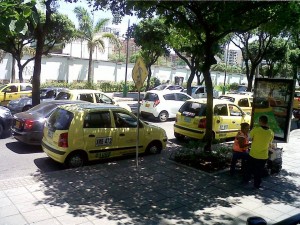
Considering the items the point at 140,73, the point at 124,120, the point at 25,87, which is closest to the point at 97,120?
the point at 124,120

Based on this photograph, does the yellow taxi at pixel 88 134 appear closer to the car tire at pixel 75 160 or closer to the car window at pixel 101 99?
the car tire at pixel 75 160

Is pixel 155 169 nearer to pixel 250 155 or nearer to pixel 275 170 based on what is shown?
pixel 250 155

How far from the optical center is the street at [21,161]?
309 inches

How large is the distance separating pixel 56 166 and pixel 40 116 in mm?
2078

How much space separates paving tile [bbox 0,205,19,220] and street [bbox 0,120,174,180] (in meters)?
1.92

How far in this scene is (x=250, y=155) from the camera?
7.20 m

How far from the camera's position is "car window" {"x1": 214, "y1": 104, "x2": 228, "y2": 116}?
38.5 feet

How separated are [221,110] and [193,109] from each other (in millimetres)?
1110

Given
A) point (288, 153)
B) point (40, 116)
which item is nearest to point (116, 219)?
point (40, 116)

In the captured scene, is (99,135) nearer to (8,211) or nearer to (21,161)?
(21,161)

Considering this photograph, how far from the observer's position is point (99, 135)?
8.33 meters

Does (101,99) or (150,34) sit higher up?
(150,34)

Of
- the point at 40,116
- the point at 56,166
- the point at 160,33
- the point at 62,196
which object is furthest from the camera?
the point at 160,33

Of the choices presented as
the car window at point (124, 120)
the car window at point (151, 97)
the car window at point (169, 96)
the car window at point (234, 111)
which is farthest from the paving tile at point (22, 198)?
the car window at point (169, 96)
